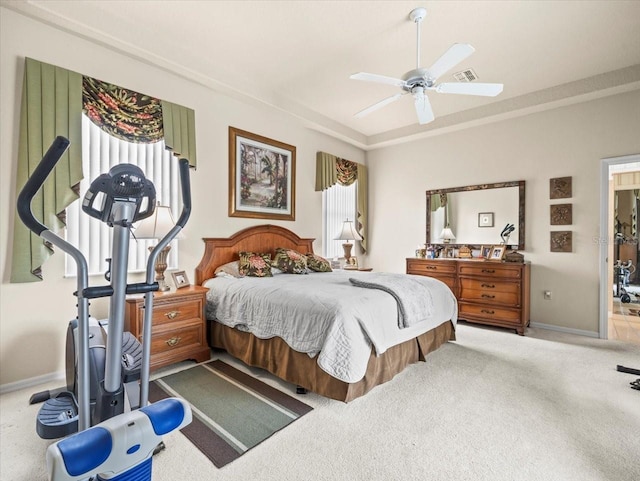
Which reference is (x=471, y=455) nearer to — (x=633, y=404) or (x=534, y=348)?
(x=633, y=404)

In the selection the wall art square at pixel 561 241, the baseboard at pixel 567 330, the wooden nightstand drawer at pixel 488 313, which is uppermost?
the wall art square at pixel 561 241

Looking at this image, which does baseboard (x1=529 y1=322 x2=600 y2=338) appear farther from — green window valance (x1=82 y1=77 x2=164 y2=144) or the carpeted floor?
green window valance (x1=82 y1=77 x2=164 y2=144)

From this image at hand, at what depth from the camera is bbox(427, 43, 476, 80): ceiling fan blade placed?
215 centimetres

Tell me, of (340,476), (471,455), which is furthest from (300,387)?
(471,455)

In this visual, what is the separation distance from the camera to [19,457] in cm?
167

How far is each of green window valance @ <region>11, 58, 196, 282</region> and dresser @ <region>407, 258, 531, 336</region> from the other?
13.5 feet

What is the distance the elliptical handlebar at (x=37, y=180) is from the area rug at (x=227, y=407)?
141 cm

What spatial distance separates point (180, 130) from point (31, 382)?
2529mm

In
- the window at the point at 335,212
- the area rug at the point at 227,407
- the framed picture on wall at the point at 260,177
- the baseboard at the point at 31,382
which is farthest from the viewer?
the window at the point at 335,212

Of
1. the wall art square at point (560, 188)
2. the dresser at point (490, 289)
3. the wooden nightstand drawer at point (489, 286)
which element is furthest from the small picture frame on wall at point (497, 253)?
the wall art square at point (560, 188)

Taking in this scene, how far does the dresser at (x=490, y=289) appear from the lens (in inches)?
154

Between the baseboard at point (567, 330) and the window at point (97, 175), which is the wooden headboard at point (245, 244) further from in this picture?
the baseboard at point (567, 330)

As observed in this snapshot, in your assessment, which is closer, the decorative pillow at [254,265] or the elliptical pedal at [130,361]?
the elliptical pedal at [130,361]

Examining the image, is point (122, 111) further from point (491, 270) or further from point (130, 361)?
point (491, 270)
